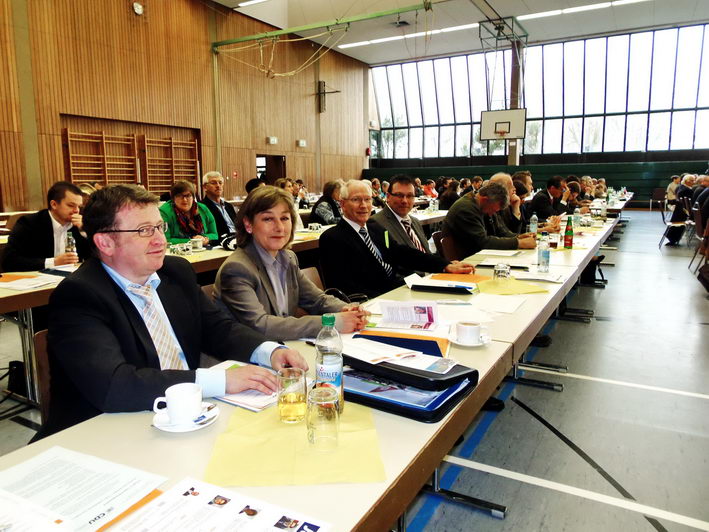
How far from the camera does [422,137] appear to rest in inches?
803

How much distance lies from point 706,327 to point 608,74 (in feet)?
48.9

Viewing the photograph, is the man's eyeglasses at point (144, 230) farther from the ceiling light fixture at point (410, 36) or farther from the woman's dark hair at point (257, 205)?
Answer: the ceiling light fixture at point (410, 36)

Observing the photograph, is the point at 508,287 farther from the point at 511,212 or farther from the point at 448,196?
the point at 448,196

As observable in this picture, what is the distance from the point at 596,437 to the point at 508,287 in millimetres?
913

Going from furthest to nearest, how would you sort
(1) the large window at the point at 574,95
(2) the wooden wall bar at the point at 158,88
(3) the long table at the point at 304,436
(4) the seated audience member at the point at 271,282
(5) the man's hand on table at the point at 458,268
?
(1) the large window at the point at 574,95 < (2) the wooden wall bar at the point at 158,88 < (5) the man's hand on table at the point at 458,268 < (4) the seated audience member at the point at 271,282 < (3) the long table at the point at 304,436

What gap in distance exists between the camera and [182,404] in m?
1.26

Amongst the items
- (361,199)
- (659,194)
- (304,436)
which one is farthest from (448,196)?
(659,194)

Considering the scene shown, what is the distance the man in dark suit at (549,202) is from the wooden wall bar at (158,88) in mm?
8216

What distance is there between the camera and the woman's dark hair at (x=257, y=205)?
240 centimetres

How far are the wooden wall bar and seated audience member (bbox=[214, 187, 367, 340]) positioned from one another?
331 inches

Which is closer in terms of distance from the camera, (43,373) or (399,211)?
(43,373)

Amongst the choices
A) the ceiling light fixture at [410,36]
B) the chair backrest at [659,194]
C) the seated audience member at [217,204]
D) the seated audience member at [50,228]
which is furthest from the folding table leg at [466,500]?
the chair backrest at [659,194]

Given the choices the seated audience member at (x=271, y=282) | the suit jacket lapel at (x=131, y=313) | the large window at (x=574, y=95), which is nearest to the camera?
the suit jacket lapel at (x=131, y=313)

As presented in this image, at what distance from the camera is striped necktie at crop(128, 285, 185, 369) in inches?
66.6
